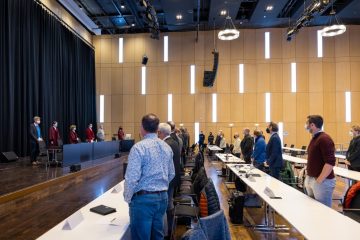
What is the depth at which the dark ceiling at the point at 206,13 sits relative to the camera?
496 inches

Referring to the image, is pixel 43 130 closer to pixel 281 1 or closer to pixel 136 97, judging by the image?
pixel 136 97

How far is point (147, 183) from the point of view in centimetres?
204

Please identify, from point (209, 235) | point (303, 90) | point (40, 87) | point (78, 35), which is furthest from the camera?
point (303, 90)

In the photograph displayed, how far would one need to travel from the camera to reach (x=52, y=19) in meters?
12.2

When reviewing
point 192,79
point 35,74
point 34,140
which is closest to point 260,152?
point 34,140

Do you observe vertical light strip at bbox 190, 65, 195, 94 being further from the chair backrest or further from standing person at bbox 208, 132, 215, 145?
the chair backrest

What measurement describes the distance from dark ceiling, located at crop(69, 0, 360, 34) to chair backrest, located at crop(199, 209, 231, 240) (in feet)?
37.6

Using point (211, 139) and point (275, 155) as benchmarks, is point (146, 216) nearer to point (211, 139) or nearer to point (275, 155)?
point (275, 155)

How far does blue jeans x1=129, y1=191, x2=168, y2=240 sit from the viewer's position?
1.97 meters

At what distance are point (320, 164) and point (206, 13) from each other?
44.1 ft

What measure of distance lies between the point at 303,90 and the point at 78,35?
1264cm

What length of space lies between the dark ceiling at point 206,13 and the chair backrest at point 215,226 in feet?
37.6

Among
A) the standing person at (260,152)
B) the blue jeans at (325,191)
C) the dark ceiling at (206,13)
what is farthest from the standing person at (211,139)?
the blue jeans at (325,191)

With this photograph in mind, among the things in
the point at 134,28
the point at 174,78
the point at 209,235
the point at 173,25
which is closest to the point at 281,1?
the point at 173,25
